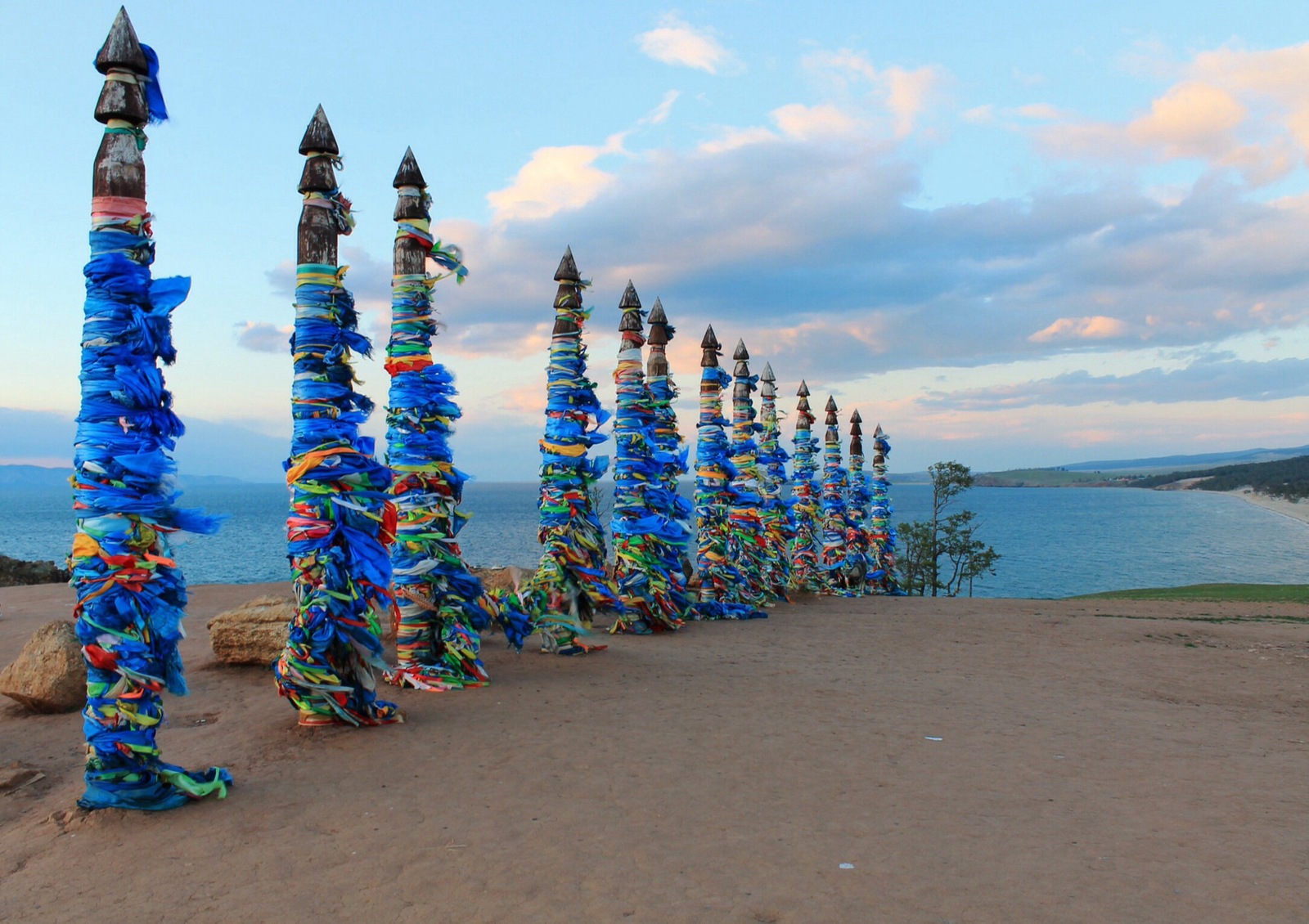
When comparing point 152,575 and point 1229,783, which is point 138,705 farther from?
point 1229,783

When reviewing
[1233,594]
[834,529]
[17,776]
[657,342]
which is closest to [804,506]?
[834,529]

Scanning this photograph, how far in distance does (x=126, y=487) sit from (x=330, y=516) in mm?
1975

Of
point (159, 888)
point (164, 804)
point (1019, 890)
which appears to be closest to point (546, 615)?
point (164, 804)

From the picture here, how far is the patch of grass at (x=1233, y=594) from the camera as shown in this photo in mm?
21562

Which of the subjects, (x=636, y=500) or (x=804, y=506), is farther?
(x=804, y=506)

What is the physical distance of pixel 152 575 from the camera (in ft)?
18.3

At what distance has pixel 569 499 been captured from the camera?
11539 mm

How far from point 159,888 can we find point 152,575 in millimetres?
2075

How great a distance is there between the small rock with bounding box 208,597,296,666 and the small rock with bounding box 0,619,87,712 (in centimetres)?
160

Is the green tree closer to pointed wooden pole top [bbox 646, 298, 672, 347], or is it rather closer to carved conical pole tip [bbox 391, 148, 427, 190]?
pointed wooden pole top [bbox 646, 298, 672, 347]

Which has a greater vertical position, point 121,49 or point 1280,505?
point 121,49

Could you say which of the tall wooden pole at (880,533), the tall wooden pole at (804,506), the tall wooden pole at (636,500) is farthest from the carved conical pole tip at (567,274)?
the tall wooden pole at (880,533)

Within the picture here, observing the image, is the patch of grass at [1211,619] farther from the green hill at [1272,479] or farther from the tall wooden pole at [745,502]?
the green hill at [1272,479]

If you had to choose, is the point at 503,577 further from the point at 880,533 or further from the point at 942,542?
the point at 942,542
